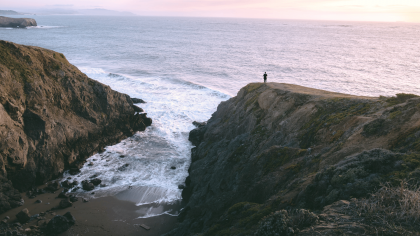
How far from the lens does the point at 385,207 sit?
604 centimetres

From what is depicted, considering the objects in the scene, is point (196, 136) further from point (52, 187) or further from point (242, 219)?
point (242, 219)

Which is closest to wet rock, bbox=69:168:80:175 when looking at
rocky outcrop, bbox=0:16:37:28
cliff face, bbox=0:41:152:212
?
cliff face, bbox=0:41:152:212

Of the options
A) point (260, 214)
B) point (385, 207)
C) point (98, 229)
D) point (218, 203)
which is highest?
point (385, 207)

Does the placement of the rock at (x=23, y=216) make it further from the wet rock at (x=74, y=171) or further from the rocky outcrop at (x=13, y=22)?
the rocky outcrop at (x=13, y=22)

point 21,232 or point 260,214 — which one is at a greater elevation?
point 260,214

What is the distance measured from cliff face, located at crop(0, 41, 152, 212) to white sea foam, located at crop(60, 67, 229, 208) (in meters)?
1.77

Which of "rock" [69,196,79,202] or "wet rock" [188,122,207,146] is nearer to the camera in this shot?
"rock" [69,196,79,202]

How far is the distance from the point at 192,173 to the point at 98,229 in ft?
24.5

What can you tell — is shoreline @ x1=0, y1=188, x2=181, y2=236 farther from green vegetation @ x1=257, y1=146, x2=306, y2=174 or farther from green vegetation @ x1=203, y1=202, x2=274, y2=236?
green vegetation @ x1=257, y1=146, x2=306, y2=174

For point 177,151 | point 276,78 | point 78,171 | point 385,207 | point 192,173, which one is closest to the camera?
point 385,207

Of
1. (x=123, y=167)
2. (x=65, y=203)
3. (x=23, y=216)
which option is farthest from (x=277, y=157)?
(x=23, y=216)

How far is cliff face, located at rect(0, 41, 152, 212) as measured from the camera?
1790 cm

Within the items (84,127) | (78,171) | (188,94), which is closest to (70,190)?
(78,171)

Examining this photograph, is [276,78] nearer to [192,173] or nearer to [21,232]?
[192,173]
